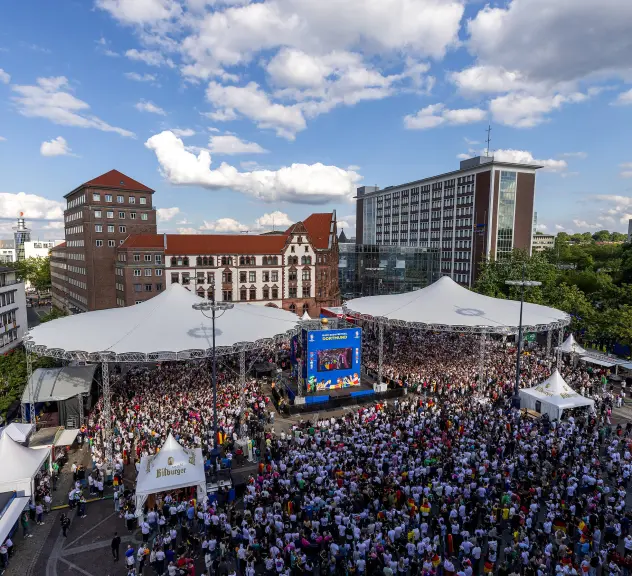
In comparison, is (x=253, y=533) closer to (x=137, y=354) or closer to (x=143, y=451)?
(x=143, y=451)

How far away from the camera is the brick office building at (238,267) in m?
53.5

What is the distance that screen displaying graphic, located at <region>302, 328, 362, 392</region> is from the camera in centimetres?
2827

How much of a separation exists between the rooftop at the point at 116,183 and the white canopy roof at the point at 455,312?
40.4m

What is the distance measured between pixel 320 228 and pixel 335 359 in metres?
39.3

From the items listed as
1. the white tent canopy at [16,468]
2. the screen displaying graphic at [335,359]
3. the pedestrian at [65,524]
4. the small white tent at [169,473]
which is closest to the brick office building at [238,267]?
the screen displaying graphic at [335,359]

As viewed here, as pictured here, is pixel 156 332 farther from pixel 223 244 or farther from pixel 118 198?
pixel 118 198

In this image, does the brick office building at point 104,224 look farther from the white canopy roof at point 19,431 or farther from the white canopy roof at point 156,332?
the white canopy roof at point 19,431

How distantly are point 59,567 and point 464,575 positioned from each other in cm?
1208

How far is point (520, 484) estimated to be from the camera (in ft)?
53.9

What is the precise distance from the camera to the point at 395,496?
15.2 metres

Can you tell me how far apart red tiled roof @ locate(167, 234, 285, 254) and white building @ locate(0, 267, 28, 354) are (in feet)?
54.4

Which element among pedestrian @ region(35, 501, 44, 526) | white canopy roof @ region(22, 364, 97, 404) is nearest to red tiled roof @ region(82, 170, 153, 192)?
white canopy roof @ region(22, 364, 97, 404)

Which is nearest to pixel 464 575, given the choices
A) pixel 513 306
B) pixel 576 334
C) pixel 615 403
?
pixel 615 403

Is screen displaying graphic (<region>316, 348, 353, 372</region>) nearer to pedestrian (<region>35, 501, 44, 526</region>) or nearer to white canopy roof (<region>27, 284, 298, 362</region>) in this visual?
white canopy roof (<region>27, 284, 298, 362</region>)
